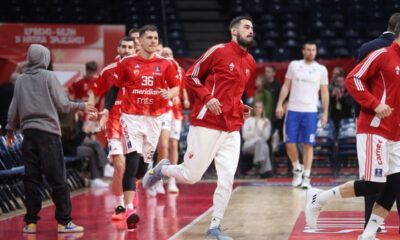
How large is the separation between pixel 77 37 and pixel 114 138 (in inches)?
293

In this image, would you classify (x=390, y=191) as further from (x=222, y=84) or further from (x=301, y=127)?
(x=301, y=127)

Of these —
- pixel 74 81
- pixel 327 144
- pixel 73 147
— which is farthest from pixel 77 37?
pixel 327 144

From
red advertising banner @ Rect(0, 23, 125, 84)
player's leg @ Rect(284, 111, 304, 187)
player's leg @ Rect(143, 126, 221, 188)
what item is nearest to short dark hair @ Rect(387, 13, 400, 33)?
player's leg @ Rect(143, 126, 221, 188)

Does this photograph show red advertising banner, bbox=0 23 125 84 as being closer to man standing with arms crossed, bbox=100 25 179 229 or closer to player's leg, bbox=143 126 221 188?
man standing with arms crossed, bbox=100 25 179 229

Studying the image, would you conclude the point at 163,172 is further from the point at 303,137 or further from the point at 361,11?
the point at 361,11

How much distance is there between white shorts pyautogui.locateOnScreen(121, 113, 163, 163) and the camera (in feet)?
28.1

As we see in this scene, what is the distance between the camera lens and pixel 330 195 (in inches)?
287

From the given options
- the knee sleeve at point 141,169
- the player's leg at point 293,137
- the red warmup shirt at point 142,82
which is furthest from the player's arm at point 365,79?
the player's leg at point 293,137

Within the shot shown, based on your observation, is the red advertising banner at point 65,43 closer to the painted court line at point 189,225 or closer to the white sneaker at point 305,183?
the white sneaker at point 305,183

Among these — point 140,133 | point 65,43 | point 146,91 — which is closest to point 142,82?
point 146,91

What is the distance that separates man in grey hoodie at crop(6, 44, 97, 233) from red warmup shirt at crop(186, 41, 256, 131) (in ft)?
4.16

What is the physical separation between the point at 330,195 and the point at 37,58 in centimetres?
304

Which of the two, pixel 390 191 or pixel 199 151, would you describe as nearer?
pixel 390 191

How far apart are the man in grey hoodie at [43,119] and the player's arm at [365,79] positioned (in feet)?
8.73
